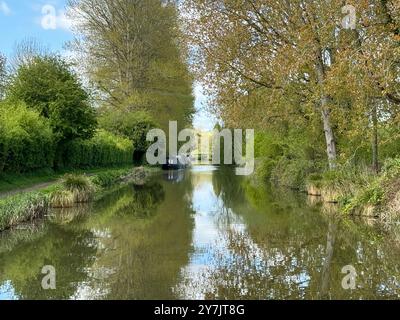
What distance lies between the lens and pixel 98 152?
112ft

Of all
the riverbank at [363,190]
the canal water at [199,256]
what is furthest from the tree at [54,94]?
the riverbank at [363,190]

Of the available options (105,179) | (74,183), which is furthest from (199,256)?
(105,179)

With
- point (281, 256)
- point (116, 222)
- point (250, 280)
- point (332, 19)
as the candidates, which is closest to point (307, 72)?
point (332, 19)

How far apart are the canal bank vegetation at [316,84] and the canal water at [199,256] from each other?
2.98 metres

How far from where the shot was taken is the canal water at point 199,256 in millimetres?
7590

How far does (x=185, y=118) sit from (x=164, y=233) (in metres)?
35.1

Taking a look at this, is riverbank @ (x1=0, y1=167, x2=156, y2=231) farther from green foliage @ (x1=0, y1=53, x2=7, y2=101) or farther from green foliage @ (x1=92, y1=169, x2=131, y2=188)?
green foliage @ (x1=0, y1=53, x2=7, y2=101)

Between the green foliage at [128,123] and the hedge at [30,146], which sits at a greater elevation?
the green foliage at [128,123]

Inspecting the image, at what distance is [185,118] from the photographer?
4741 centimetres

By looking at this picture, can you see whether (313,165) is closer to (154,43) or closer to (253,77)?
(253,77)

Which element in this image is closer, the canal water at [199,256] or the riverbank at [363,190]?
the canal water at [199,256]

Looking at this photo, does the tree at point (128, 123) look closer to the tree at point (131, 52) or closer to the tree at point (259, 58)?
the tree at point (131, 52)

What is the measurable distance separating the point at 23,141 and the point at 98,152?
1303 cm

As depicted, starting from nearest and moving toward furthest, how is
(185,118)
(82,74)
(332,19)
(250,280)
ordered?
(250,280) → (332,19) → (82,74) → (185,118)
